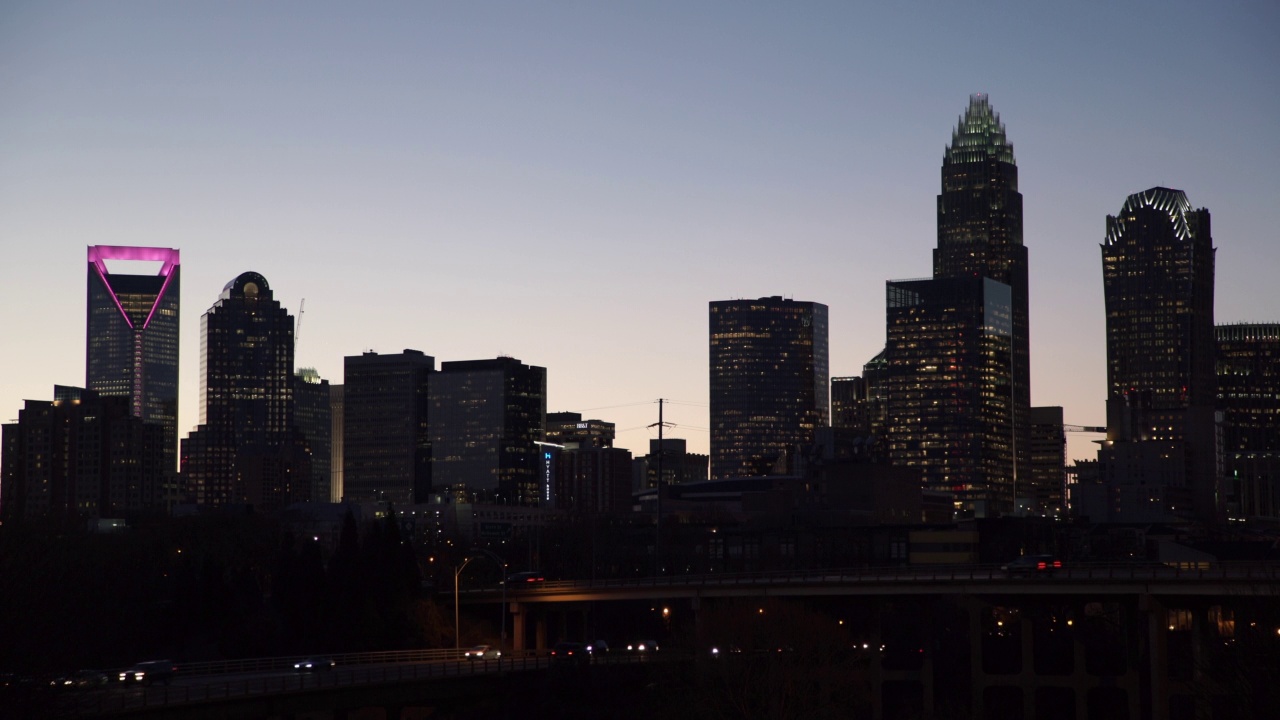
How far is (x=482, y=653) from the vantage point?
131500 mm

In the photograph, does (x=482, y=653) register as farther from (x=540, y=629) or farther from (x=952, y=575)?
(x=952, y=575)

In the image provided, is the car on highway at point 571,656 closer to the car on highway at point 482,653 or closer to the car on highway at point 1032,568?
the car on highway at point 482,653

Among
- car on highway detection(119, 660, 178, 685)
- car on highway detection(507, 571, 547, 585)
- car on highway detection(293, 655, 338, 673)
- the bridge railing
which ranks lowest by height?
car on highway detection(293, 655, 338, 673)

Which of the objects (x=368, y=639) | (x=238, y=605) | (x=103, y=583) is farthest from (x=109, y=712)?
(x=103, y=583)

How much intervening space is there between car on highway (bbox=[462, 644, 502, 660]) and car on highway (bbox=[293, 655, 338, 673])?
10.9 meters

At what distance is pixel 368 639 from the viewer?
134m

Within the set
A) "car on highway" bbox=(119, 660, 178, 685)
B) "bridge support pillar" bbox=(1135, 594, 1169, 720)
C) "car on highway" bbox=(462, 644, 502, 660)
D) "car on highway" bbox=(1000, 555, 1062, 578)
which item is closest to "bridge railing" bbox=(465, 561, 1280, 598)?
"car on highway" bbox=(1000, 555, 1062, 578)

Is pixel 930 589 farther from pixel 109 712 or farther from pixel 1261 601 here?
pixel 109 712

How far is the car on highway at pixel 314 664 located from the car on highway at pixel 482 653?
10.9 m

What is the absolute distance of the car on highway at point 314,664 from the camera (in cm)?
11131

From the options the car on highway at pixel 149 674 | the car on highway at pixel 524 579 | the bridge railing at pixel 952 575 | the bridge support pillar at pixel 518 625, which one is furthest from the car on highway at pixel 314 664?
the car on highway at pixel 524 579

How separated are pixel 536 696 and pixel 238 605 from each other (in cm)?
4163

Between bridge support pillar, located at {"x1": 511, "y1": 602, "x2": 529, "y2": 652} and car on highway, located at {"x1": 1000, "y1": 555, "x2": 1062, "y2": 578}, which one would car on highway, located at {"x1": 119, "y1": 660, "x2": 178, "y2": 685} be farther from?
car on highway, located at {"x1": 1000, "y1": 555, "x2": 1062, "y2": 578}

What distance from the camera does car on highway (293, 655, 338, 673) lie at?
365 ft
